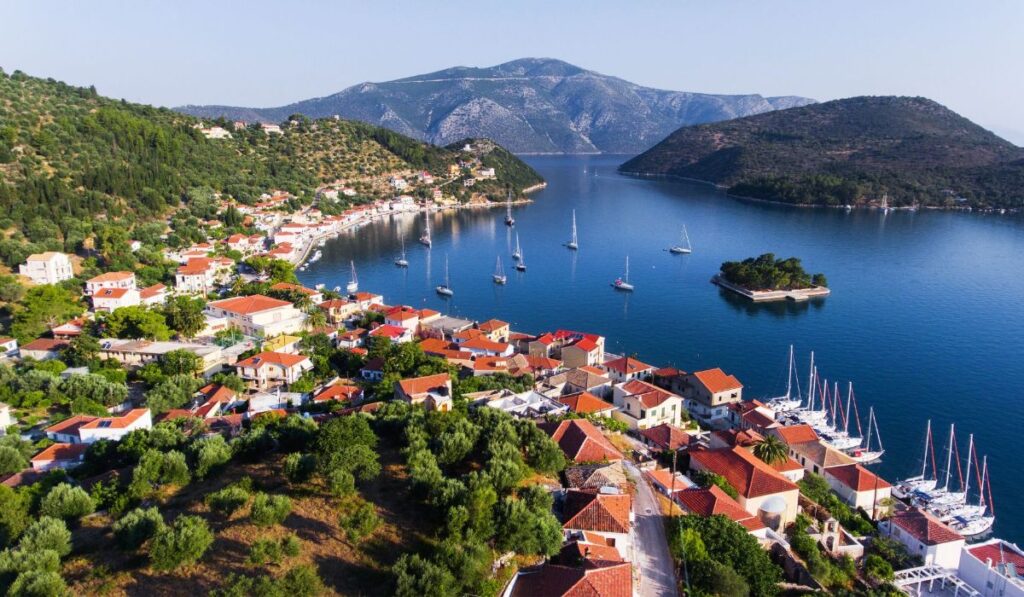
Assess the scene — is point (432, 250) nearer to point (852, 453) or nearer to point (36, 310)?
point (36, 310)

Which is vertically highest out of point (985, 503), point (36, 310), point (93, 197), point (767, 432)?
point (93, 197)

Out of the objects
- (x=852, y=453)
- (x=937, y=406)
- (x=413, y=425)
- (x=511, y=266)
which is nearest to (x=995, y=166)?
(x=511, y=266)

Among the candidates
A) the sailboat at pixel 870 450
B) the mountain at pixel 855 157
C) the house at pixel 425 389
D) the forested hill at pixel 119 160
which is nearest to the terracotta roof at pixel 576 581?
the house at pixel 425 389

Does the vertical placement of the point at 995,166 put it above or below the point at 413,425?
above

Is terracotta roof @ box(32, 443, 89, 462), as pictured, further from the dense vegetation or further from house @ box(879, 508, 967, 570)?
the dense vegetation

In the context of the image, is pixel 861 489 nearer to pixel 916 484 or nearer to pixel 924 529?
pixel 924 529

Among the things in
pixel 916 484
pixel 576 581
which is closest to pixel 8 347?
pixel 576 581

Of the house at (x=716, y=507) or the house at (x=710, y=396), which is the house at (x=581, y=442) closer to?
the house at (x=716, y=507)
